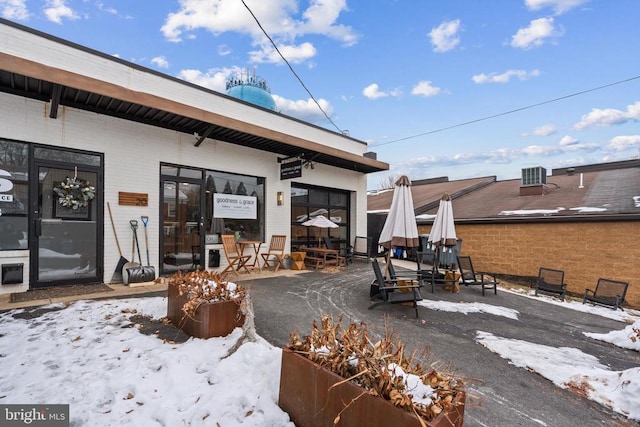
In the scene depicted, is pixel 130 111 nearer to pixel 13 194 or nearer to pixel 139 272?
pixel 13 194

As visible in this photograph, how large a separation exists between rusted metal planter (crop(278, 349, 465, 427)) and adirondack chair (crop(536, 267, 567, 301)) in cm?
945

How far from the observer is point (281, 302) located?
482cm

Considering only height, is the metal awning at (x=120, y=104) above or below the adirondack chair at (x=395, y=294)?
above

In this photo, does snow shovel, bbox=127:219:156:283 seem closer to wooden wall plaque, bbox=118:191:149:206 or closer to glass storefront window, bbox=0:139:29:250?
wooden wall plaque, bbox=118:191:149:206

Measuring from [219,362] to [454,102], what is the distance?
1307cm

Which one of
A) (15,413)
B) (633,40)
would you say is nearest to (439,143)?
(633,40)

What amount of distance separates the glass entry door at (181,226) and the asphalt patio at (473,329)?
3.43ft

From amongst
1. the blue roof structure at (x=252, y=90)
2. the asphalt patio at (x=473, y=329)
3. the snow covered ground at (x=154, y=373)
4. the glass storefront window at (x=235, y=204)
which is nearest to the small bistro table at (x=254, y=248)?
the glass storefront window at (x=235, y=204)

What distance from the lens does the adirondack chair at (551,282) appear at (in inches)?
346

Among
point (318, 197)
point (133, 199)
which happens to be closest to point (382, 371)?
point (133, 199)

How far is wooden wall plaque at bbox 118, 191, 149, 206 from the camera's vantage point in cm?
571

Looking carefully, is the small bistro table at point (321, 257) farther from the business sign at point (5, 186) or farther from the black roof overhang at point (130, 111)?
the business sign at point (5, 186)

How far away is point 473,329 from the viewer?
428cm

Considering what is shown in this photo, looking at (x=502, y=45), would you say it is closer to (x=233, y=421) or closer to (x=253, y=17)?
(x=253, y=17)
